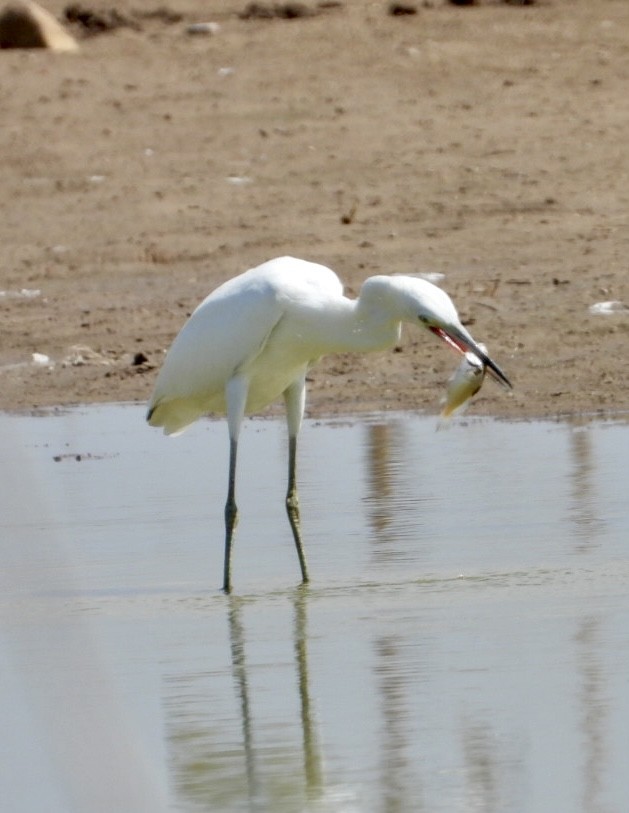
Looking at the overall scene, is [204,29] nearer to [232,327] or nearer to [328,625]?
[232,327]

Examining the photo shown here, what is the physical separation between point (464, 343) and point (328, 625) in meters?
0.99

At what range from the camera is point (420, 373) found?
38.0 feet

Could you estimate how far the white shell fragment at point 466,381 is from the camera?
21.7ft

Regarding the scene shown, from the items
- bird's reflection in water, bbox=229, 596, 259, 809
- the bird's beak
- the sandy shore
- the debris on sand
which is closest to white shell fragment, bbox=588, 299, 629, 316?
the sandy shore

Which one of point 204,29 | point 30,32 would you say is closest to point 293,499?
point 204,29

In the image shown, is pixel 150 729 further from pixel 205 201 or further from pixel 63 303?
pixel 205 201

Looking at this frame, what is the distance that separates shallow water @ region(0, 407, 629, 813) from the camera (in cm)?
481

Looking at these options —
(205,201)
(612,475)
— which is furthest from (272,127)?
(612,475)

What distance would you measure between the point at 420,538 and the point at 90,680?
2.18 metres

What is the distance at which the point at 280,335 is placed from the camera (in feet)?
24.3

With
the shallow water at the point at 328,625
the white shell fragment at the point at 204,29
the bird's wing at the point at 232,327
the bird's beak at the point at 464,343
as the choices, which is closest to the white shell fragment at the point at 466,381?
the bird's beak at the point at 464,343

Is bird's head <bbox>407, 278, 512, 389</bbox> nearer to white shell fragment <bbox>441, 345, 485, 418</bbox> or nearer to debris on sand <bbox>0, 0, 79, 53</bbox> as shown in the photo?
white shell fragment <bbox>441, 345, 485, 418</bbox>

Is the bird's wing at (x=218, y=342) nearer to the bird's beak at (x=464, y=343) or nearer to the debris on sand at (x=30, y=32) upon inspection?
the bird's beak at (x=464, y=343)

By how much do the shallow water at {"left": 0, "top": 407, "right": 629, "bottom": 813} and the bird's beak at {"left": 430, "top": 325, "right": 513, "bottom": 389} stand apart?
27.4 inches
